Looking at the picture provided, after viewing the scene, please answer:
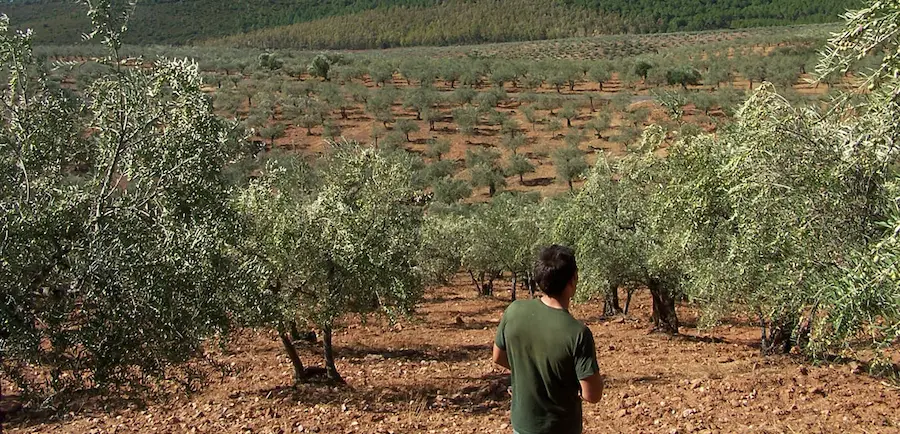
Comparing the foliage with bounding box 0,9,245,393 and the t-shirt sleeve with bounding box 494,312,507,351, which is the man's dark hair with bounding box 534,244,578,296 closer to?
the t-shirt sleeve with bounding box 494,312,507,351

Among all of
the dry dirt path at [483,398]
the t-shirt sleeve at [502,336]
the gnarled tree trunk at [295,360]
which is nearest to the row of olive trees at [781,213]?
the dry dirt path at [483,398]

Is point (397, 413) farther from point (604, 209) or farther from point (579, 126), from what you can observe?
point (579, 126)

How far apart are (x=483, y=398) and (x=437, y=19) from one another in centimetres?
17378

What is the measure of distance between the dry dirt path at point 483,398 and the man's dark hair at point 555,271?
218 inches

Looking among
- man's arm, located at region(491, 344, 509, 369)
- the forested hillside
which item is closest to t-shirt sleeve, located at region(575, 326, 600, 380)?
man's arm, located at region(491, 344, 509, 369)

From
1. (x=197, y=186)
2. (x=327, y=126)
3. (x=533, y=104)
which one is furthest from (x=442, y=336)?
(x=533, y=104)

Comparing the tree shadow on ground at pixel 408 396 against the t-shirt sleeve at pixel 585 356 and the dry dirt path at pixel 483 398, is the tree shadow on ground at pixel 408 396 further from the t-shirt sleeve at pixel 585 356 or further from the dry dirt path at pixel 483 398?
the t-shirt sleeve at pixel 585 356

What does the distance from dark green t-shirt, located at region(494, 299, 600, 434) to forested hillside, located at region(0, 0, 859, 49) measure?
148 meters

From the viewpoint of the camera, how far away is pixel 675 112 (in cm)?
1194

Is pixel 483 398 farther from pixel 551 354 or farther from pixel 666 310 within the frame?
pixel 666 310

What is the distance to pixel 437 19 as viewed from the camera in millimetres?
174125

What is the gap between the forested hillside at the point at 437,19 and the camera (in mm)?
149875

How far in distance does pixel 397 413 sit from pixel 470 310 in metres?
15.1

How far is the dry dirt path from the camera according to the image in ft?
28.7
